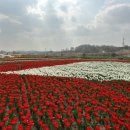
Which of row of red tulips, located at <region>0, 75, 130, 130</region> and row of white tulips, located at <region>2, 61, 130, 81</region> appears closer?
row of red tulips, located at <region>0, 75, 130, 130</region>

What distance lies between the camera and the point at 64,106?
10.5 metres

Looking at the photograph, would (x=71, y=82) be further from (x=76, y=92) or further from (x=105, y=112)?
(x=105, y=112)

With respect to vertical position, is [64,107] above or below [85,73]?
below

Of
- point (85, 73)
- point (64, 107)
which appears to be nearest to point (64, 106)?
point (64, 107)

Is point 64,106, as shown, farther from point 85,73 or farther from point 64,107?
point 85,73

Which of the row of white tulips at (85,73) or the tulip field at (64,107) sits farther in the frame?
the row of white tulips at (85,73)

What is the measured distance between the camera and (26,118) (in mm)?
7598

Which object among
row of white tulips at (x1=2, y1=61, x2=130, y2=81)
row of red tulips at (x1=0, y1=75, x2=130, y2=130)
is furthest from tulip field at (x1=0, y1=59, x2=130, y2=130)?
row of white tulips at (x1=2, y1=61, x2=130, y2=81)

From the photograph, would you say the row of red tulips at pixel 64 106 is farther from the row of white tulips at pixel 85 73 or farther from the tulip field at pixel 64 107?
the row of white tulips at pixel 85 73

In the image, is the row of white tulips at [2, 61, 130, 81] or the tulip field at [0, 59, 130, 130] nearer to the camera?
the tulip field at [0, 59, 130, 130]

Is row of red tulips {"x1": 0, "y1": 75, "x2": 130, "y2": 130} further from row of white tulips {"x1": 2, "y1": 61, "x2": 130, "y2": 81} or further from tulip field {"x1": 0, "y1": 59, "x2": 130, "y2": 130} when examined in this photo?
row of white tulips {"x1": 2, "y1": 61, "x2": 130, "y2": 81}

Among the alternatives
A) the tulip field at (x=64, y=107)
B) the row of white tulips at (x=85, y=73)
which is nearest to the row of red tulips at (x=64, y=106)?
the tulip field at (x=64, y=107)

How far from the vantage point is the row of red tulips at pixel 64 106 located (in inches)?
316

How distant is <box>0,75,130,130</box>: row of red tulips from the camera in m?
8.03
